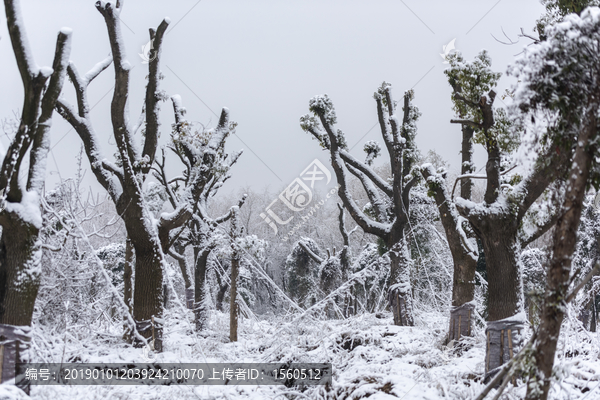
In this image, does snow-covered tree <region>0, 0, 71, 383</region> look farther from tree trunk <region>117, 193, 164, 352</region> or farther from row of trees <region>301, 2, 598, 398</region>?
row of trees <region>301, 2, 598, 398</region>

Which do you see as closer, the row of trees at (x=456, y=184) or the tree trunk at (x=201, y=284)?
the row of trees at (x=456, y=184)

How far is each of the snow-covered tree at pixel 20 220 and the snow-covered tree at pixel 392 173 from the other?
6.48m

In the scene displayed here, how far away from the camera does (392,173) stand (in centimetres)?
1013

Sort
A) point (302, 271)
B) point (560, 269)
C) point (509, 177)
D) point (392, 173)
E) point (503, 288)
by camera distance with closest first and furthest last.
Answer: point (560, 269) < point (503, 288) < point (509, 177) < point (392, 173) < point (302, 271)

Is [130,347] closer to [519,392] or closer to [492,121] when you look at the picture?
[519,392]

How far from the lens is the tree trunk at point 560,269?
253 cm

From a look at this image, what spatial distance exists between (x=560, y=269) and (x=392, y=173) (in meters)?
7.68

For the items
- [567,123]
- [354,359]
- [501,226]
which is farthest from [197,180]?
[567,123]

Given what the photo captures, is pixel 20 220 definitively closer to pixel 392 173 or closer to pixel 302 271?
pixel 392 173

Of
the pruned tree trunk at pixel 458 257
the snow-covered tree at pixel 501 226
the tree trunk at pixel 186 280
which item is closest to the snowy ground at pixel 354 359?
the pruned tree trunk at pixel 458 257

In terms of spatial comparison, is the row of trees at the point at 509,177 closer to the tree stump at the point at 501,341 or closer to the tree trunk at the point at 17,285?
the tree stump at the point at 501,341

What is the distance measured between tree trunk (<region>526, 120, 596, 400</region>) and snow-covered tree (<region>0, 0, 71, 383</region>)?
491 cm

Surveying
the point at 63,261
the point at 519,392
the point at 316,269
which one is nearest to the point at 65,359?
the point at 63,261

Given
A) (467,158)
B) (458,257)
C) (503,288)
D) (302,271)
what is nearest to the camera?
(503,288)
